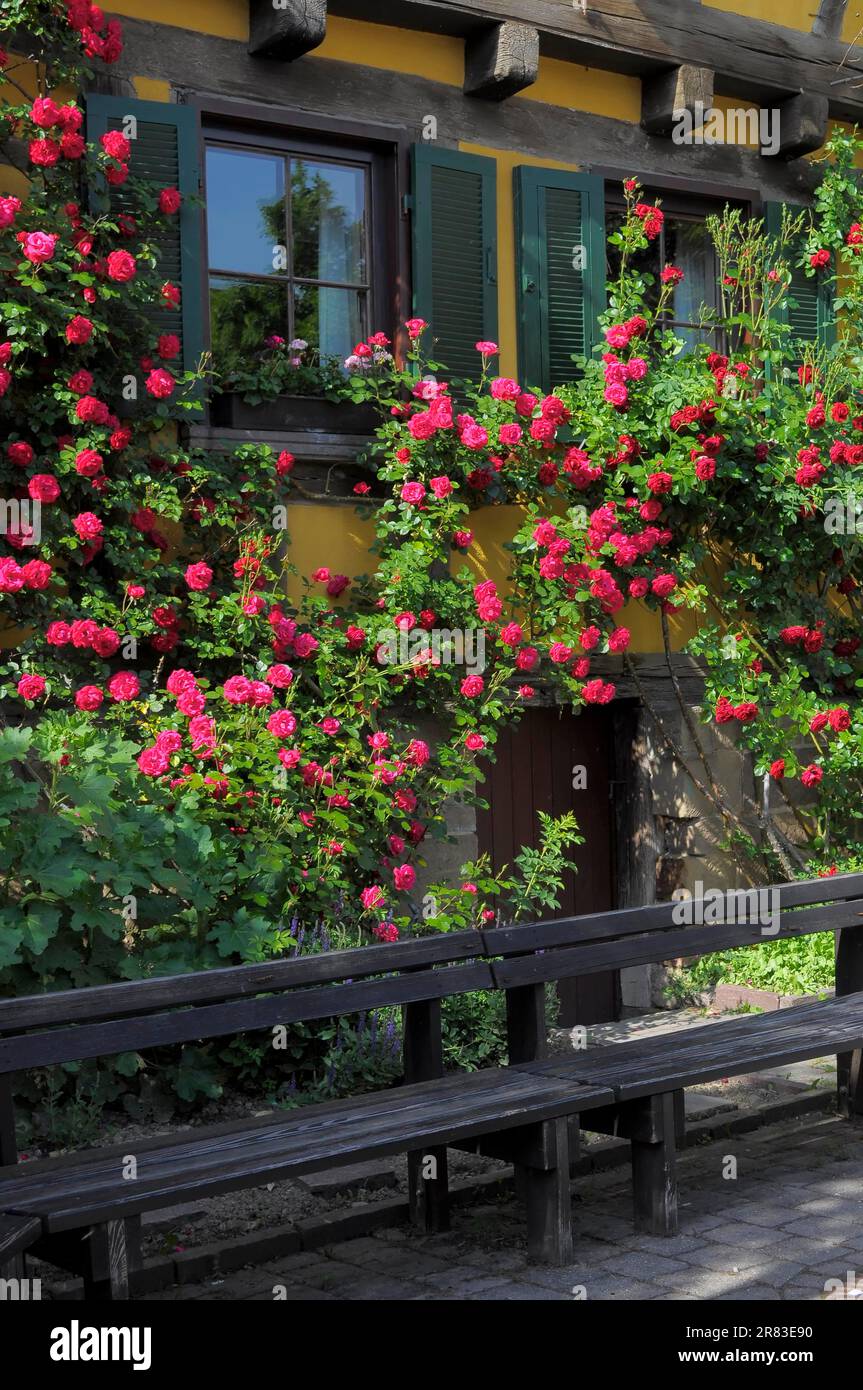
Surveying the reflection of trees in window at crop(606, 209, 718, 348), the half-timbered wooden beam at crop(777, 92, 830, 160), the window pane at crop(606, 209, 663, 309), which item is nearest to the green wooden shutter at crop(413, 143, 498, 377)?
the window pane at crop(606, 209, 663, 309)

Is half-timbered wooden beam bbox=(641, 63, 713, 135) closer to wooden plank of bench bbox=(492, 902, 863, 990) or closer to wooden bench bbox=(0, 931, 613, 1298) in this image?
wooden plank of bench bbox=(492, 902, 863, 990)

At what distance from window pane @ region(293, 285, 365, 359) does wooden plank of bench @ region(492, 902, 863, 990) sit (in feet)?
10.5

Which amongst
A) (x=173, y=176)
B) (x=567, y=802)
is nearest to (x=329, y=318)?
(x=173, y=176)

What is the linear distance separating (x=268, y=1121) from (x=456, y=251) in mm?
4439

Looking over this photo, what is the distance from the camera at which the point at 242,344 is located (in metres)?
6.67

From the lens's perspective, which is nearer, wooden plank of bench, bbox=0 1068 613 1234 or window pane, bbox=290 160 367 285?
wooden plank of bench, bbox=0 1068 613 1234

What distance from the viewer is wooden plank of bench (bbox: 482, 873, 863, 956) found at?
4.46 meters

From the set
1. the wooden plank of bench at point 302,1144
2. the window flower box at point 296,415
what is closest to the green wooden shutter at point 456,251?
the window flower box at point 296,415

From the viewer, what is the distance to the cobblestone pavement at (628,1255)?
3.74m

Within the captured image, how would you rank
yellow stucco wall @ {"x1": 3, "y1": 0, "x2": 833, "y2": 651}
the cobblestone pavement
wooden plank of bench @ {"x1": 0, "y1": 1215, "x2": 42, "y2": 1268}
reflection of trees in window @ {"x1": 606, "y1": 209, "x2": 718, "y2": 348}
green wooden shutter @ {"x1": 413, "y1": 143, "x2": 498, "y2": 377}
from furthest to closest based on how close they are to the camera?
reflection of trees in window @ {"x1": 606, "y1": 209, "x2": 718, "y2": 348} < green wooden shutter @ {"x1": 413, "y1": 143, "x2": 498, "y2": 377} < yellow stucco wall @ {"x1": 3, "y1": 0, "x2": 833, "y2": 651} < the cobblestone pavement < wooden plank of bench @ {"x1": 0, "y1": 1215, "x2": 42, "y2": 1268}

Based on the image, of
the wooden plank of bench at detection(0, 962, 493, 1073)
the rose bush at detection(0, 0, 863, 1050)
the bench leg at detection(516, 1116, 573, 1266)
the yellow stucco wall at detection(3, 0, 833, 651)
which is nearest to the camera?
the wooden plank of bench at detection(0, 962, 493, 1073)

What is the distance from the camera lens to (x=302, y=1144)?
3.59 metres

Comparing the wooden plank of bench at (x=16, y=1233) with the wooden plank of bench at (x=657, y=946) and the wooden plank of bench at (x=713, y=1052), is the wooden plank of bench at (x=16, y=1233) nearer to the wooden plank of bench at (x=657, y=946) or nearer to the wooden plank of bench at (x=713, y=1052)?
the wooden plank of bench at (x=713, y=1052)
